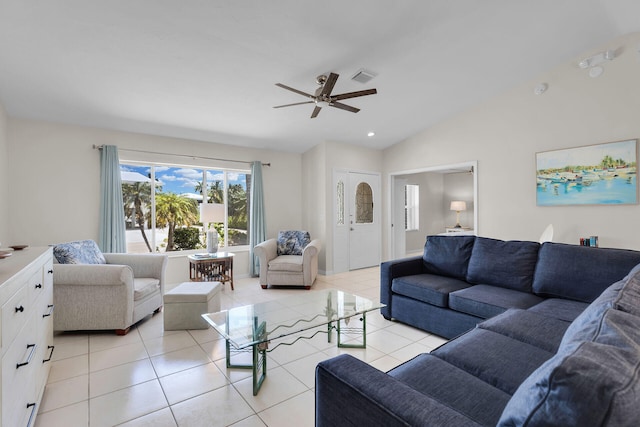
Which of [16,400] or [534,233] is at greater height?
[534,233]

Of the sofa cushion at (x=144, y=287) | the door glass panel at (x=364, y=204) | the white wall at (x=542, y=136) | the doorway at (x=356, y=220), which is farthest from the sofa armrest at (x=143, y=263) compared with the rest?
the white wall at (x=542, y=136)

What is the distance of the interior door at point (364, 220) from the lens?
5.86 metres

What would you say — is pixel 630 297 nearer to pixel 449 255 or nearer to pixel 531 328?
pixel 531 328

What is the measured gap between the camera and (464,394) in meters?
1.25

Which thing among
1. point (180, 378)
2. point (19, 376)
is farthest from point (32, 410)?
point (180, 378)

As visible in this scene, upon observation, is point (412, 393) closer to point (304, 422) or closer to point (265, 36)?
point (304, 422)

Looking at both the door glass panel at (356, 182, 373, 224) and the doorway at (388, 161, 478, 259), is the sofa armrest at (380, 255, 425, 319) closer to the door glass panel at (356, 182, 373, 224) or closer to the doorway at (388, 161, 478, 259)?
the door glass panel at (356, 182, 373, 224)

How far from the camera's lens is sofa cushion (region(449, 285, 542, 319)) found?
2367 mm

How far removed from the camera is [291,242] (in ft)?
17.1

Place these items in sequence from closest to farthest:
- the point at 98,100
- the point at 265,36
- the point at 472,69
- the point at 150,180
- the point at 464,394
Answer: the point at 464,394 → the point at 265,36 → the point at 98,100 → the point at 472,69 → the point at 150,180

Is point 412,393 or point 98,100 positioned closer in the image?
point 412,393

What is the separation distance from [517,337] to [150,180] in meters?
4.87

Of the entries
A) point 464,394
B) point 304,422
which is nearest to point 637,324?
point 464,394

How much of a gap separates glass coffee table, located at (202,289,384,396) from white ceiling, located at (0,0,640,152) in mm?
2437
